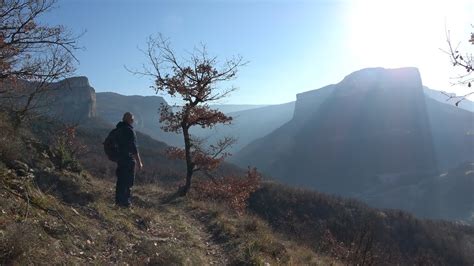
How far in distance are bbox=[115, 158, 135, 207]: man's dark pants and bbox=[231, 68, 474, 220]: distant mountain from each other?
137 meters

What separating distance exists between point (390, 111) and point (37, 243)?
590ft

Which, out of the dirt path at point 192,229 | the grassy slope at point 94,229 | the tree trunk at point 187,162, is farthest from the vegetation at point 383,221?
the grassy slope at point 94,229

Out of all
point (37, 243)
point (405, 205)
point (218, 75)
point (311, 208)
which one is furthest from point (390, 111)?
point (37, 243)

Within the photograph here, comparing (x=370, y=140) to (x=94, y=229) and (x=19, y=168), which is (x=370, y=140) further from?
(x=94, y=229)

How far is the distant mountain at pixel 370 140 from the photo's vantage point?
503 feet

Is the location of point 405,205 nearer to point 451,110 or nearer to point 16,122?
point 451,110

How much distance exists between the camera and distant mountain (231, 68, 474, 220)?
15325 cm

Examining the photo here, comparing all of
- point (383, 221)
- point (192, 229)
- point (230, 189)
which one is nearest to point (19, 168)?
point (192, 229)

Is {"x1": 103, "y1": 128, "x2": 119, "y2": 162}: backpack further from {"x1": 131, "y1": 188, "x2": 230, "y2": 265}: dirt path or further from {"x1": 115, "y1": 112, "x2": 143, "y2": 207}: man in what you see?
{"x1": 131, "y1": 188, "x2": 230, "y2": 265}: dirt path

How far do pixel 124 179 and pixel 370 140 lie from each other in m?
164

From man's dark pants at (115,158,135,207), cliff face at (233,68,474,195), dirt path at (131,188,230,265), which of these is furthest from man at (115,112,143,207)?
cliff face at (233,68,474,195)

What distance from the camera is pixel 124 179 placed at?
9805 mm

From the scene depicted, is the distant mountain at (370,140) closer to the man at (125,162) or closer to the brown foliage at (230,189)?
the brown foliage at (230,189)

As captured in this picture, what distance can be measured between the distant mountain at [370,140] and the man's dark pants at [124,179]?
136718 mm
